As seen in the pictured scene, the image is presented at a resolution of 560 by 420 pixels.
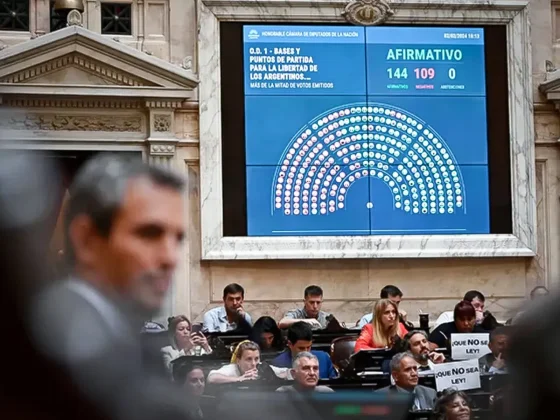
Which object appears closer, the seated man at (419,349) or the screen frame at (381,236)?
the seated man at (419,349)

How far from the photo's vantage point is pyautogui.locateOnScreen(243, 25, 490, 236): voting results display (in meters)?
11.5

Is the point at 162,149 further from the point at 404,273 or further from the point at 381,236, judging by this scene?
the point at 404,273

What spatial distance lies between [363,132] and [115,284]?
10933 millimetres

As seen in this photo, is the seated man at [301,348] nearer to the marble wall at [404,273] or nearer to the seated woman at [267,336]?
the seated woman at [267,336]

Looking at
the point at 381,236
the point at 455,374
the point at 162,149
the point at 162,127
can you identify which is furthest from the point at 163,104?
the point at 455,374

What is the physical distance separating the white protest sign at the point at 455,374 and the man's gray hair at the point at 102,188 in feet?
19.4

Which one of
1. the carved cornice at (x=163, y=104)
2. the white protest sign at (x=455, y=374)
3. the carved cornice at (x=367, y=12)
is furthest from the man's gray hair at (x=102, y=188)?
the carved cornice at (x=367, y=12)

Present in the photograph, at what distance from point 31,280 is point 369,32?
36.6ft

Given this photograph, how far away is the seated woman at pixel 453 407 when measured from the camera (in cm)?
486

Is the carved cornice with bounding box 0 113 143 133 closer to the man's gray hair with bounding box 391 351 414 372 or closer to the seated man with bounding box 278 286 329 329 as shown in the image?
the seated man with bounding box 278 286 329 329

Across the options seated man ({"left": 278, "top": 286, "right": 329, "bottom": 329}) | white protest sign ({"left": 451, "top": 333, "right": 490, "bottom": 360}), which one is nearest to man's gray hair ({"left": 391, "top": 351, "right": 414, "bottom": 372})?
white protest sign ({"left": 451, "top": 333, "right": 490, "bottom": 360})

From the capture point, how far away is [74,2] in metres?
11.0

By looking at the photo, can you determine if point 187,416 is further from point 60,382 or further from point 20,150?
point 20,150

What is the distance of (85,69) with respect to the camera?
37.2 ft
